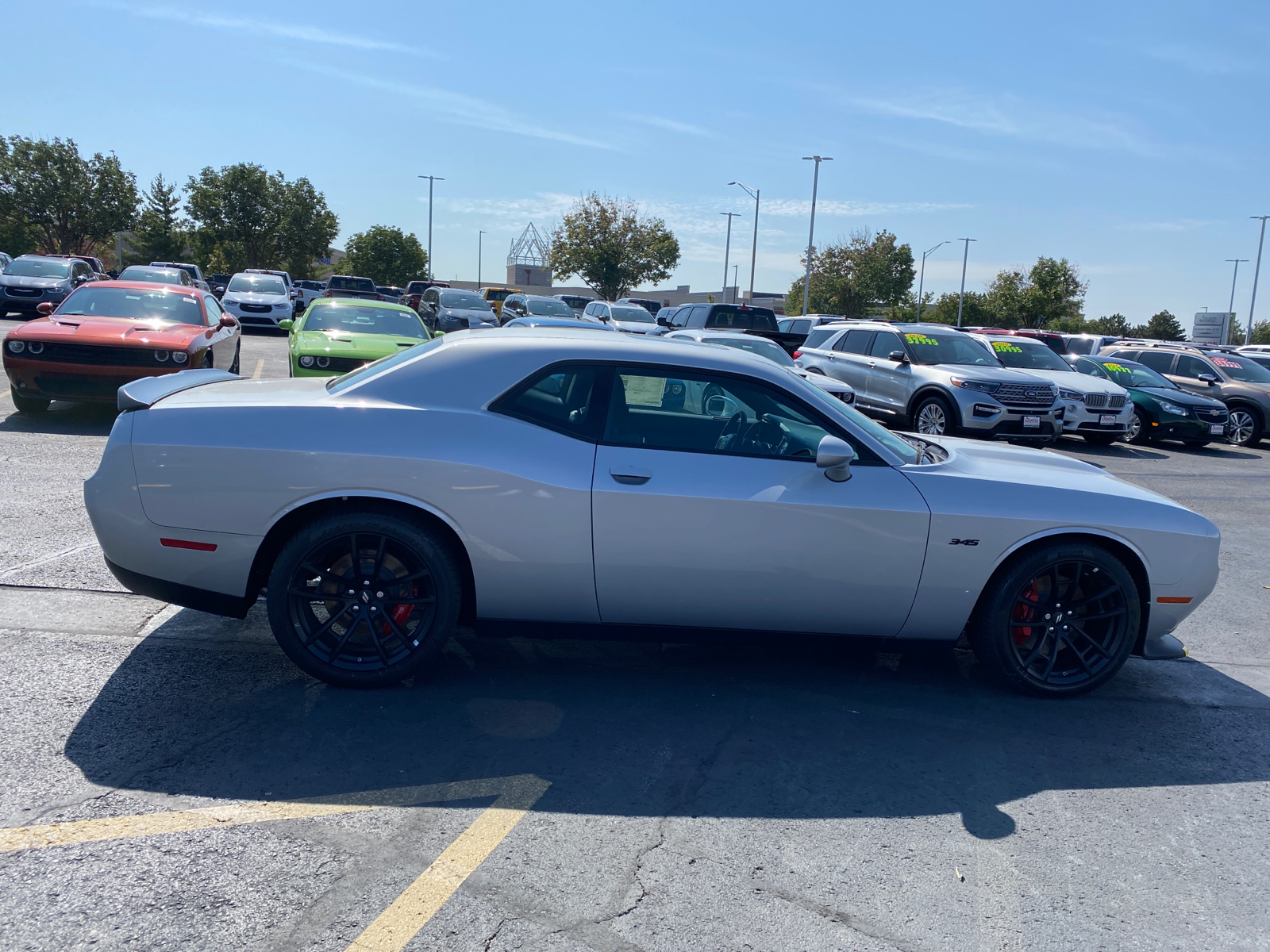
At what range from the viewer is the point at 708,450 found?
14.0 ft

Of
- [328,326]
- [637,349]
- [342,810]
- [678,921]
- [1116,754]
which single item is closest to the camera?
[678,921]

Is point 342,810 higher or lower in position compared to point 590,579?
lower

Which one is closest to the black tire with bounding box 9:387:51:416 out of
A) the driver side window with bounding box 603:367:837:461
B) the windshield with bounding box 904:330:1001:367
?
the driver side window with bounding box 603:367:837:461

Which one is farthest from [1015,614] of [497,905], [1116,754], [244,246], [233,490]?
[244,246]

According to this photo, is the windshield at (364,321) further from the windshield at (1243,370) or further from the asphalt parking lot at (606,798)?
the windshield at (1243,370)

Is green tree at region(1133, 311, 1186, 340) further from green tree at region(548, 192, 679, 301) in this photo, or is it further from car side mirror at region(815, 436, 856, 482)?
car side mirror at region(815, 436, 856, 482)

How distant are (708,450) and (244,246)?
64.5 meters

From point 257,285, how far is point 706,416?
2653cm

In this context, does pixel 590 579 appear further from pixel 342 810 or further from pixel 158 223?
pixel 158 223

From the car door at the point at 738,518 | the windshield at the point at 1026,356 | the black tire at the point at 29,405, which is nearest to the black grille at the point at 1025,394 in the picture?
the windshield at the point at 1026,356

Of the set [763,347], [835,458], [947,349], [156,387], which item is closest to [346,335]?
[763,347]

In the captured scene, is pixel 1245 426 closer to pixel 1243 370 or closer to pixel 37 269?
pixel 1243 370

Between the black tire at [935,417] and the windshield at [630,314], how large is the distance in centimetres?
1156

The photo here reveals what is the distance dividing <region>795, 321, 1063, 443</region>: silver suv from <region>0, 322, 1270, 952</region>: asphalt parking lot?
888 centimetres
